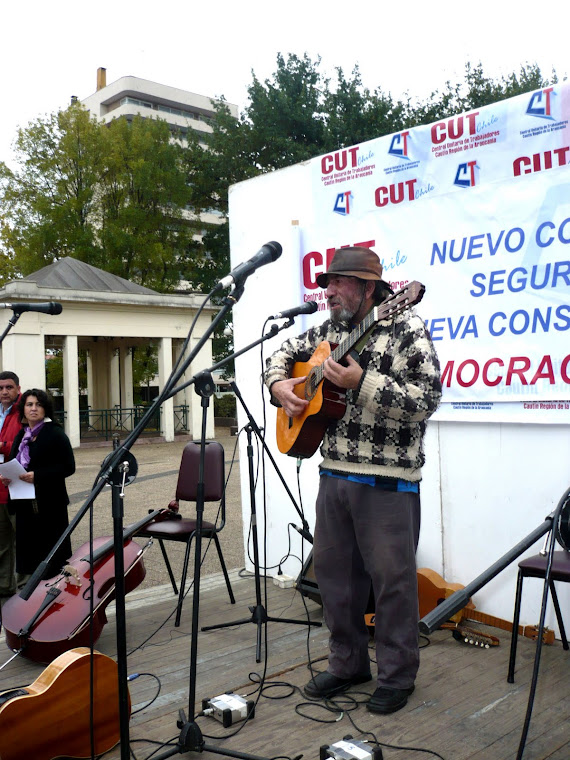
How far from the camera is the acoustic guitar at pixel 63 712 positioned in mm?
2305

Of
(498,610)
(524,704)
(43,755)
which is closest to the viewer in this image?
(43,755)

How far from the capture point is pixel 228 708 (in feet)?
9.10

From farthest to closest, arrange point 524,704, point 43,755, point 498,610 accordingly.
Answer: point 498,610 < point 524,704 < point 43,755

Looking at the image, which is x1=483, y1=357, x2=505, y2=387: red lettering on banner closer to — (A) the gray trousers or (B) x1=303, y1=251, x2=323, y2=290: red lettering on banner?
(A) the gray trousers

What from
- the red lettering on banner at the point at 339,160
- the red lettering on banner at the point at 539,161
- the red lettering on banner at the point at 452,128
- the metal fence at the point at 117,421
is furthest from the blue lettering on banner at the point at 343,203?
the metal fence at the point at 117,421

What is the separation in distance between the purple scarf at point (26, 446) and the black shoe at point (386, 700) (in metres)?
2.74

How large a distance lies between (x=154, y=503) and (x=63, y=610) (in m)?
5.43

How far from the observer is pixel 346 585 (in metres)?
2.98

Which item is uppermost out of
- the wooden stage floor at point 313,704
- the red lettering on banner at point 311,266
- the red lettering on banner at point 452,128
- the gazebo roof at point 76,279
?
the gazebo roof at point 76,279

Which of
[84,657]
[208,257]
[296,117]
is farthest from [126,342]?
[84,657]

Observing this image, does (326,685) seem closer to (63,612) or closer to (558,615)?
(558,615)

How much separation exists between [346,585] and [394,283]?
1.93m

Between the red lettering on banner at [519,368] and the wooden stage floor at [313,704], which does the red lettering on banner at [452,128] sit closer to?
the red lettering on banner at [519,368]

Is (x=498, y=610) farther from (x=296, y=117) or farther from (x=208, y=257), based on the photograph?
(x=208, y=257)
